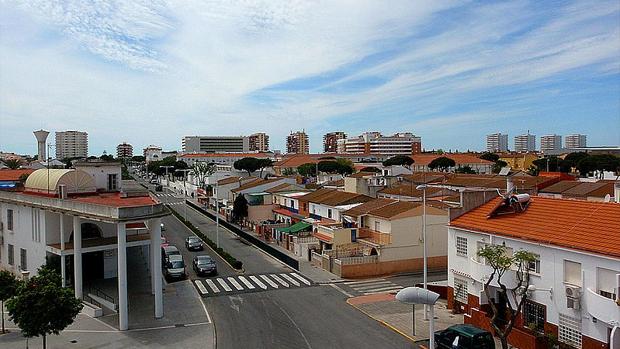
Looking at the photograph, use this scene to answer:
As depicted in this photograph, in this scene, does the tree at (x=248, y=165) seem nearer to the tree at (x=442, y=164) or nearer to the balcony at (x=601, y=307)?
the tree at (x=442, y=164)

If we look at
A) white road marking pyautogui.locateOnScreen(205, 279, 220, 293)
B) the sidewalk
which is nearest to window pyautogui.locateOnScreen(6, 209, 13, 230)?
white road marking pyautogui.locateOnScreen(205, 279, 220, 293)

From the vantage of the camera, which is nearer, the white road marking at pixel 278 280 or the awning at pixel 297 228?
the white road marking at pixel 278 280

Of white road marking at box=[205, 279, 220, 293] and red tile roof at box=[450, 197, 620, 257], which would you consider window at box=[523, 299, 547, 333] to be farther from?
white road marking at box=[205, 279, 220, 293]

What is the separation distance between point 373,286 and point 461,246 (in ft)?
28.5

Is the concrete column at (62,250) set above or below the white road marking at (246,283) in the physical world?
above

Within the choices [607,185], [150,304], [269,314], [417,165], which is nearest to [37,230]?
[150,304]

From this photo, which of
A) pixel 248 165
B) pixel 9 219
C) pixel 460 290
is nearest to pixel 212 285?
pixel 9 219

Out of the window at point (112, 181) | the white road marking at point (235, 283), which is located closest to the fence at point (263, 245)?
the white road marking at point (235, 283)

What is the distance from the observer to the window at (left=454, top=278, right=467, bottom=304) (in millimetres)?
25625

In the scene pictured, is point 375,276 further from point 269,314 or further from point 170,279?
A: point 170,279

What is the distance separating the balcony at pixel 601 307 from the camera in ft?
56.2

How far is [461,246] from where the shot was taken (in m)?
25.7

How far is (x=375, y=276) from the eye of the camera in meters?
35.6

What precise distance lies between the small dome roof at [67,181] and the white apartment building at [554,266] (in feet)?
76.1
